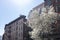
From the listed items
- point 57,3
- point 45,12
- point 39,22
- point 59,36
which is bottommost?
point 59,36

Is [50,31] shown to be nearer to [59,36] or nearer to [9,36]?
[59,36]

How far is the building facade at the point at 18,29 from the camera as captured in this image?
62.9 m

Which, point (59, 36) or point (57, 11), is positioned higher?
point (57, 11)

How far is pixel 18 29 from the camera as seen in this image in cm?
6762

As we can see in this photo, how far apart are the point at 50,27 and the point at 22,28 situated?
21.5m

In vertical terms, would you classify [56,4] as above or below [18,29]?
above

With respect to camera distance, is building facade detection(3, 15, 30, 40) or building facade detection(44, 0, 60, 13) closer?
building facade detection(44, 0, 60, 13)

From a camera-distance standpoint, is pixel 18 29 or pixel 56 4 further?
pixel 18 29

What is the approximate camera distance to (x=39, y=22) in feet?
145

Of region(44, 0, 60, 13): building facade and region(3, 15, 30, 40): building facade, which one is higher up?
region(44, 0, 60, 13): building facade

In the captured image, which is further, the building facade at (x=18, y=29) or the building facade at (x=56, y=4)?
the building facade at (x=18, y=29)

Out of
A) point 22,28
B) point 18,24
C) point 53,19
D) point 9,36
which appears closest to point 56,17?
point 53,19

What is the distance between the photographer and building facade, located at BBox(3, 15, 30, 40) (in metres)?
62.9

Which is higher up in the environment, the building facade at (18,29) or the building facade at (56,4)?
the building facade at (56,4)
